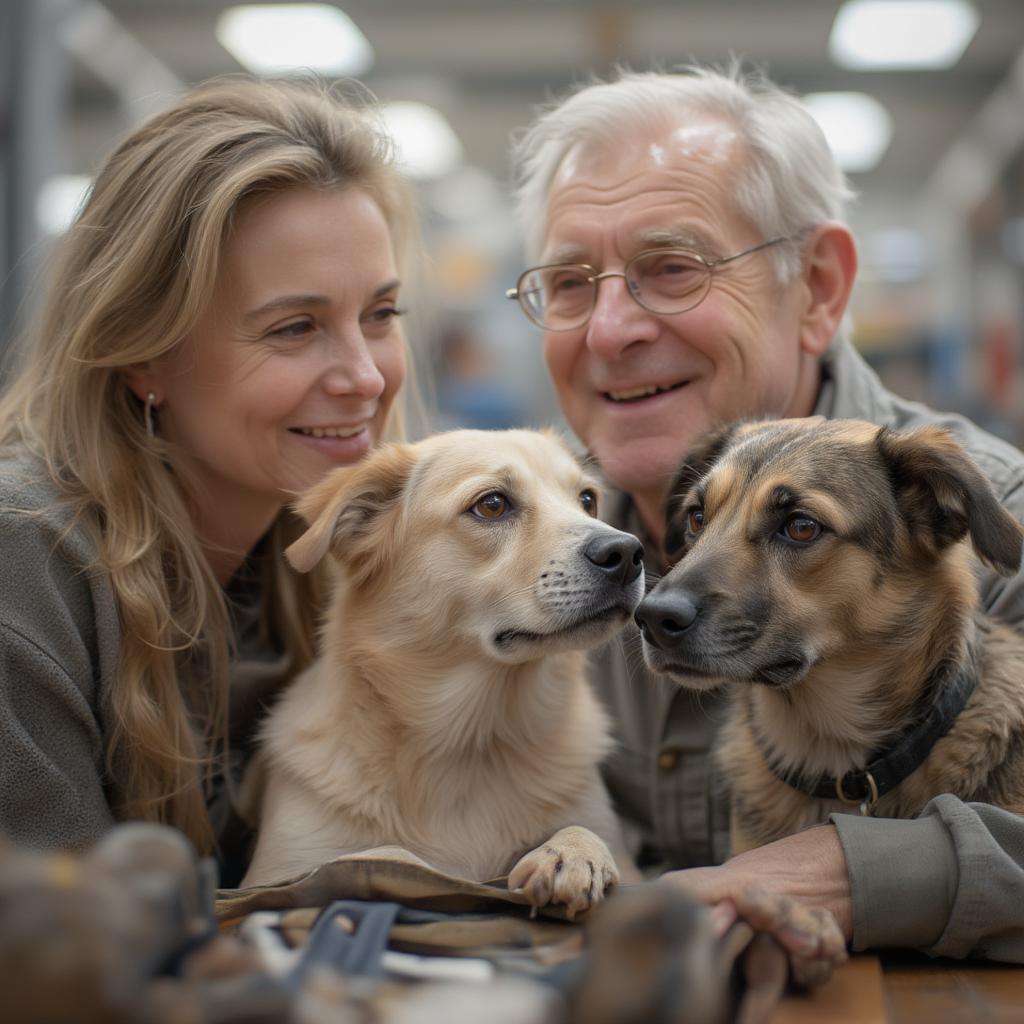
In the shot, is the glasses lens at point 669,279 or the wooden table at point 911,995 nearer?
the wooden table at point 911,995

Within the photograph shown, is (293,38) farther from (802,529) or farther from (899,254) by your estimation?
(899,254)

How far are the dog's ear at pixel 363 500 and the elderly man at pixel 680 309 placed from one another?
0.55 metres

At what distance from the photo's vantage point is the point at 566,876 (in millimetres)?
1624

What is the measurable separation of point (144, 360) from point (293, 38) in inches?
282

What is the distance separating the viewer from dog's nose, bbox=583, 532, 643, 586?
2.04 m

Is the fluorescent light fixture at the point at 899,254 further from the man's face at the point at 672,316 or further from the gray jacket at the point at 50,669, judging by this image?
the gray jacket at the point at 50,669

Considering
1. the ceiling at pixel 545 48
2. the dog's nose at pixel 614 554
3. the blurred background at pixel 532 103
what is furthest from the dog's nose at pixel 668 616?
the ceiling at pixel 545 48

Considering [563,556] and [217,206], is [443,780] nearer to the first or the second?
[563,556]

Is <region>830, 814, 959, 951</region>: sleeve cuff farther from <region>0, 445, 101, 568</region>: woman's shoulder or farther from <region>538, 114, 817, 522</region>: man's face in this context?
<region>0, 445, 101, 568</region>: woman's shoulder

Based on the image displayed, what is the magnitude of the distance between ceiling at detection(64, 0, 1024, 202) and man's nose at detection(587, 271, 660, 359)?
506 centimetres

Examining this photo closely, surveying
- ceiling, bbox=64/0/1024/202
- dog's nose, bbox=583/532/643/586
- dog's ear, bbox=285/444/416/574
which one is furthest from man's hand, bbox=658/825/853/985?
ceiling, bbox=64/0/1024/202

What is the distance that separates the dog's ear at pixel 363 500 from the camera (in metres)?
2.18

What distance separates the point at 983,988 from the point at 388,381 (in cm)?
165

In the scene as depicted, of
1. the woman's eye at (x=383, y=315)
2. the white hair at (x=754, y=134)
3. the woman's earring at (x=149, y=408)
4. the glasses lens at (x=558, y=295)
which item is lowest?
the woman's earring at (x=149, y=408)
